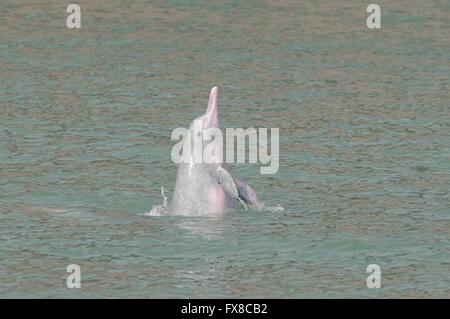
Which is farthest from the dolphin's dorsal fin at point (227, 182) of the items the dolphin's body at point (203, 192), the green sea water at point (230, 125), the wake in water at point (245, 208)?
the green sea water at point (230, 125)

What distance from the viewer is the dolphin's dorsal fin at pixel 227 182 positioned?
17.4 metres

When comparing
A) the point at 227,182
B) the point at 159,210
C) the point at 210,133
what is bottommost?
the point at 159,210

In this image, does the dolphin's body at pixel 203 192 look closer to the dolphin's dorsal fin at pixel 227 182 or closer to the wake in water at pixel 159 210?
the dolphin's dorsal fin at pixel 227 182

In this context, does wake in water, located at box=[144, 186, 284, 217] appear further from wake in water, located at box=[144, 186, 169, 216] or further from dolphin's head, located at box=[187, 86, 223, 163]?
dolphin's head, located at box=[187, 86, 223, 163]

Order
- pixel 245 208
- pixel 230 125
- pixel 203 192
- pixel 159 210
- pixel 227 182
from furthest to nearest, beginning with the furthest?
pixel 230 125, pixel 159 210, pixel 245 208, pixel 203 192, pixel 227 182

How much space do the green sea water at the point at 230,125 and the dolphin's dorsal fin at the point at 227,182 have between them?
0.38m

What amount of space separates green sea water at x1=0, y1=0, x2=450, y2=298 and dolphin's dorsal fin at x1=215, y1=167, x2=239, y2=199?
377 mm

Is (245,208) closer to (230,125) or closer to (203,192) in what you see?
(203,192)

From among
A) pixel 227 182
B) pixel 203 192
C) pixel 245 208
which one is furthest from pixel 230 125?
pixel 227 182

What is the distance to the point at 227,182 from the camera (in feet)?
57.2

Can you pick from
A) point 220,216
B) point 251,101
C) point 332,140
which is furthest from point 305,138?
point 220,216

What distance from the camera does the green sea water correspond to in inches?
621

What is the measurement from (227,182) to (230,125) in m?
6.26

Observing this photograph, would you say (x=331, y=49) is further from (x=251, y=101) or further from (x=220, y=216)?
(x=220, y=216)
